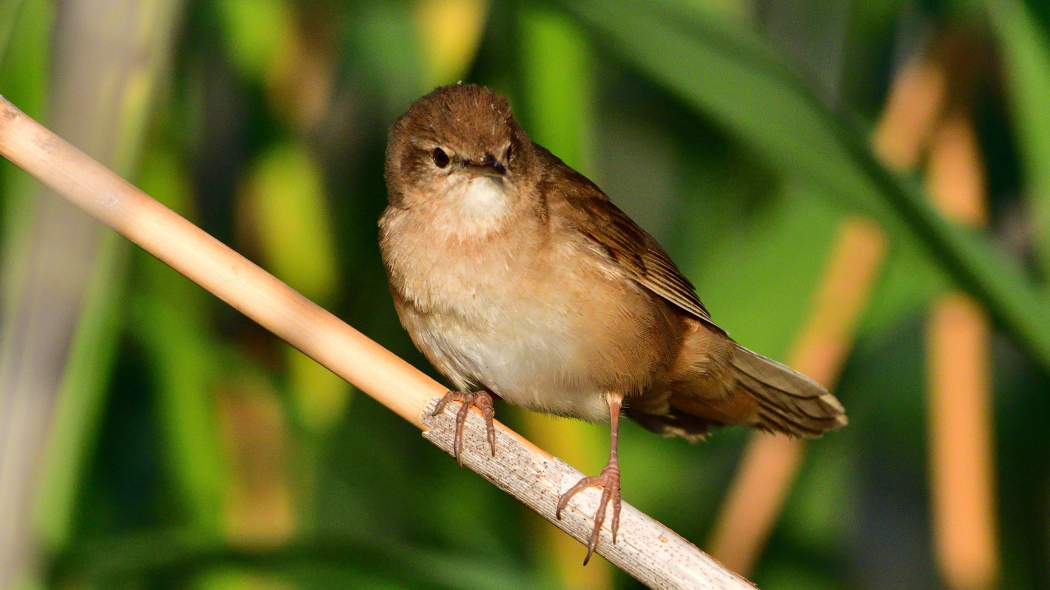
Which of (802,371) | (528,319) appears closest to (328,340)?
(528,319)

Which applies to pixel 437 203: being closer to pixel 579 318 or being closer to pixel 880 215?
pixel 579 318

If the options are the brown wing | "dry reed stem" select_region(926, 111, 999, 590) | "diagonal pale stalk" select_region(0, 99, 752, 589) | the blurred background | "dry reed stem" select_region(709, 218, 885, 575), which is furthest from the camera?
"dry reed stem" select_region(926, 111, 999, 590)

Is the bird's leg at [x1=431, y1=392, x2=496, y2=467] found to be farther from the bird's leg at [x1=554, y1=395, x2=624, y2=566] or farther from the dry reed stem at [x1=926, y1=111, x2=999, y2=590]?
the dry reed stem at [x1=926, y1=111, x2=999, y2=590]

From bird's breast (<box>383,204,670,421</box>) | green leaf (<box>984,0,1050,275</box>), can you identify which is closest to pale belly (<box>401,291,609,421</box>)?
bird's breast (<box>383,204,670,421</box>)

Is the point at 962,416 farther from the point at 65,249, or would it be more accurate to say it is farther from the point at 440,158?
the point at 65,249

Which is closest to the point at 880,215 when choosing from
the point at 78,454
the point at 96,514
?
the point at 78,454

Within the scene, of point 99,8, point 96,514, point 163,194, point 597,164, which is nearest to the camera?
point 99,8
